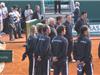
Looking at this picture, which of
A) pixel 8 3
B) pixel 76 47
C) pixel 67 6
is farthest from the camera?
pixel 8 3

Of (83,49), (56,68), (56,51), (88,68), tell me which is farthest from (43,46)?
(88,68)

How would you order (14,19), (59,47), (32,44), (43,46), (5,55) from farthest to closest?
(14,19)
(5,55)
(32,44)
(43,46)
(59,47)

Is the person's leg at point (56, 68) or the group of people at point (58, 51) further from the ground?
the group of people at point (58, 51)

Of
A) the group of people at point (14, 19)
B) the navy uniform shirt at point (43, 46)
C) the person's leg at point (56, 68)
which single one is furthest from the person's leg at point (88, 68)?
the group of people at point (14, 19)

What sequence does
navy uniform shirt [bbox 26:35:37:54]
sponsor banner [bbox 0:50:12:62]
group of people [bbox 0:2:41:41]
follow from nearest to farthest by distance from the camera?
navy uniform shirt [bbox 26:35:37:54] < sponsor banner [bbox 0:50:12:62] < group of people [bbox 0:2:41:41]

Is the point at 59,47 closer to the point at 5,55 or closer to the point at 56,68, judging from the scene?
the point at 56,68

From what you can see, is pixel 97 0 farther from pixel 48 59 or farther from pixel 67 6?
pixel 48 59

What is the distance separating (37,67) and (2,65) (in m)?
5.02

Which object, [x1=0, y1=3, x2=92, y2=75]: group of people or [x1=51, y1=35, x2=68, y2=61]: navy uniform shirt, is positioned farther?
[x1=51, y1=35, x2=68, y2=61]: navy uniform shirt

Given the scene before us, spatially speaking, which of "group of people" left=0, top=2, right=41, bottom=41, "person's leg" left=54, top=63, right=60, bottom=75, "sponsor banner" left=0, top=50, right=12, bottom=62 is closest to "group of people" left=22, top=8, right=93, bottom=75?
"person's leg" left=54, top=63, right=60, bottom=75

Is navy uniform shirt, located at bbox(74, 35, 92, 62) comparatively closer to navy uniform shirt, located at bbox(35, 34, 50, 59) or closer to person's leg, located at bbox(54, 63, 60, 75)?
person's leg, located at bbox(54, 63, 60, 75)

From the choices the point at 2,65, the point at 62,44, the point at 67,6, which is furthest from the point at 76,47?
the point at 67,6

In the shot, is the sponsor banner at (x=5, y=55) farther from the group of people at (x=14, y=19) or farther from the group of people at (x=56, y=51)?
the group of people at (x=14, y=19)

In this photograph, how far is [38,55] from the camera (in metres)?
13.0
